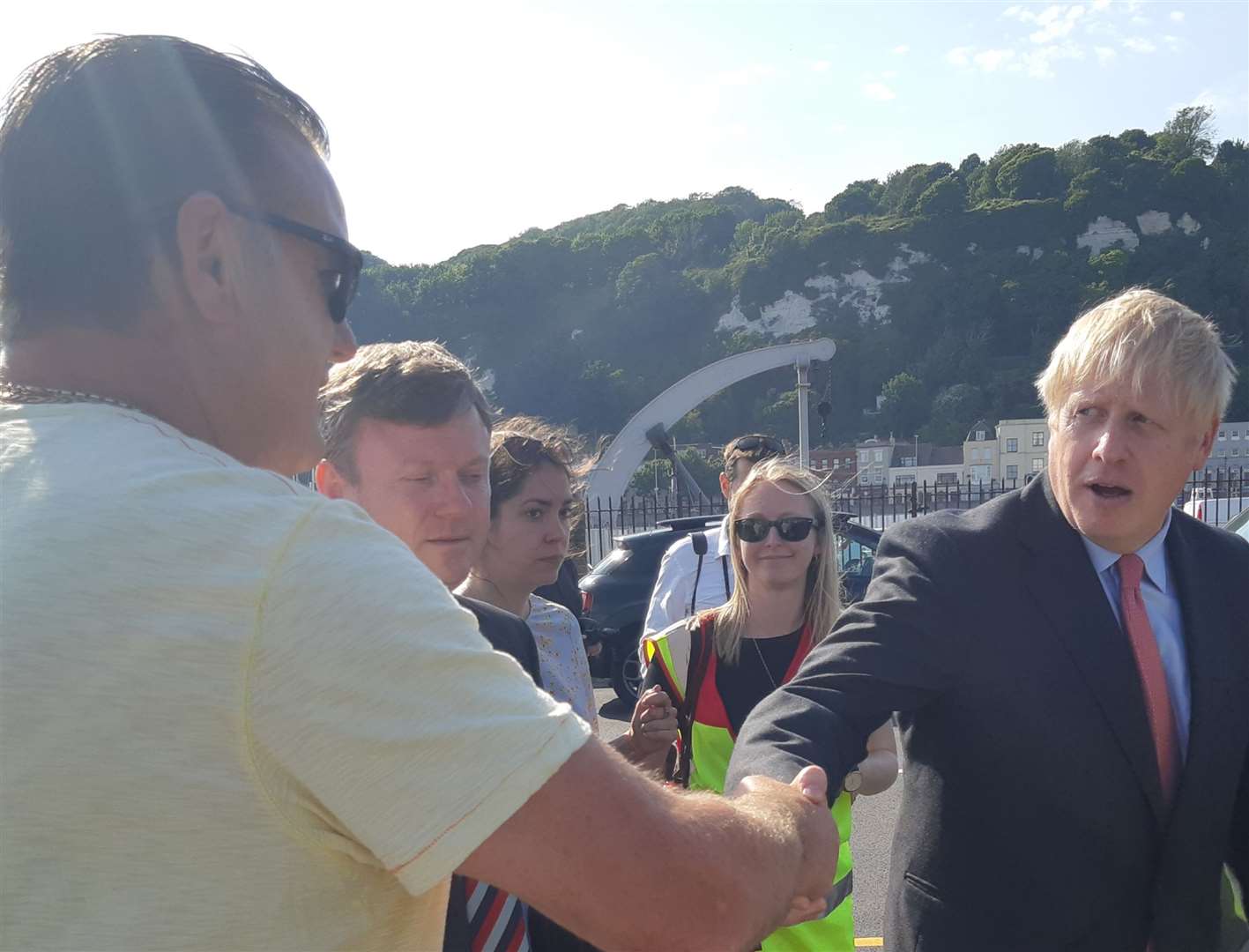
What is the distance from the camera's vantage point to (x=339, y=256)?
1158 millimetres

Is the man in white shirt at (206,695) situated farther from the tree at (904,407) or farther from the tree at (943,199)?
the tree at (943,199)

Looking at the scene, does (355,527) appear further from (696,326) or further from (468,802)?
(696,326)

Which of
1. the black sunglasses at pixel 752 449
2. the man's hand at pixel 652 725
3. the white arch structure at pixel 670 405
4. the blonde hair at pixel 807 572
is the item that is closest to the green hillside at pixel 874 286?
the white arch structure at pixel 670 405

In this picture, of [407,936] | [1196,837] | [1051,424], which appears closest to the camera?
[407,936]

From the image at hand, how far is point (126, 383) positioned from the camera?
0.97 meters

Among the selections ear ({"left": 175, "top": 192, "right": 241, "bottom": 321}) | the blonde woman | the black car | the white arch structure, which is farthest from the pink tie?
the white arch structure

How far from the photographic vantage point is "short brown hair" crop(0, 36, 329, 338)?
979 millimetres

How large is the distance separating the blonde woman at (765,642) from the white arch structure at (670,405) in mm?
11344

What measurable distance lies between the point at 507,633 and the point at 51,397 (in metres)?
1.16

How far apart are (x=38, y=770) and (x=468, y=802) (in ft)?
1.13

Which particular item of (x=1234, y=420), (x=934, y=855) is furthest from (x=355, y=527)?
(x=1234, y=420)

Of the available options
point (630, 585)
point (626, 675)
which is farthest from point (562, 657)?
point (630, 585)

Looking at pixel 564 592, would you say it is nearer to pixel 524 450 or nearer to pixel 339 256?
pixel 524 450

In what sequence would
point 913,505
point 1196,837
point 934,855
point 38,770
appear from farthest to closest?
point 913,505, point 934,855, point 1196,837, point 38,770
